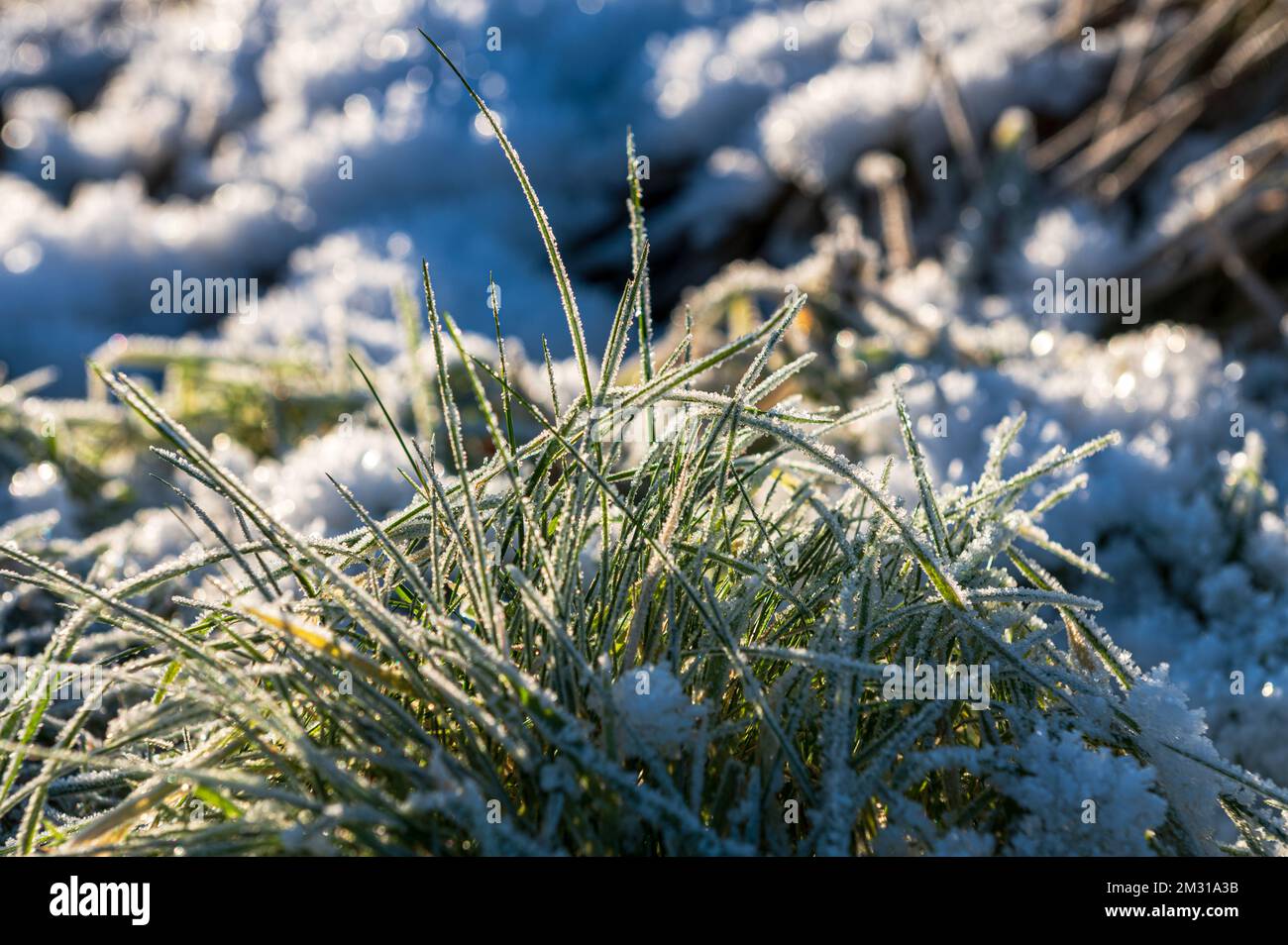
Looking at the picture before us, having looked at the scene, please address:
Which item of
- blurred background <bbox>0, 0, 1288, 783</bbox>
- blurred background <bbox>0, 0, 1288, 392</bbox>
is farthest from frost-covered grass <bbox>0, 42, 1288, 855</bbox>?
blurred background <bbox>0, 0, 1288, 392</bbox>

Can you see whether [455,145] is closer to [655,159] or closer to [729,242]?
[655,159]

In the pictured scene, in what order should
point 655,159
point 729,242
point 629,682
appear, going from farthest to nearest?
point 655,159
point 729,242
point 629,682

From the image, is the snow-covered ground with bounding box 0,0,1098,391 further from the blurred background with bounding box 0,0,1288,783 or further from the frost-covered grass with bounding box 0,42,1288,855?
the frost-covered grass with bounding box 0,42,1288,855

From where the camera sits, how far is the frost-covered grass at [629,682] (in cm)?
69

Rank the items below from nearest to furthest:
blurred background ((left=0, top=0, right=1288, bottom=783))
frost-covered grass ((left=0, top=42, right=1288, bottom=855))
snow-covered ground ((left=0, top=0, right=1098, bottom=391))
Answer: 1. frost-covered grass ((left=0, top=42, right=1288, bottom=855))
2. blurred background ((left=0, top=0, right=1288, bottom=783))
3. snow-covered ground ((left=0, top=0, right=1098, bottom=391))

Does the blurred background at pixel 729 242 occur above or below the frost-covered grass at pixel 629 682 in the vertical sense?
above

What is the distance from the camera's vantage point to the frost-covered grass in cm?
69

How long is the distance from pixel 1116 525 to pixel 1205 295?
3.54 ft

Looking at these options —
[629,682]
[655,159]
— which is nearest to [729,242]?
[655,159]

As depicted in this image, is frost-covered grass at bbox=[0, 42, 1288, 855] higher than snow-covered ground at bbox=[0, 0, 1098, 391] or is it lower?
lower

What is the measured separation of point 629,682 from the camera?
72 cm

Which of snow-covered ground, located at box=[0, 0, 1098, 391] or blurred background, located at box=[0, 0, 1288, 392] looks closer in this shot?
blurred background, located at box=[0, 0, 1288, 392]

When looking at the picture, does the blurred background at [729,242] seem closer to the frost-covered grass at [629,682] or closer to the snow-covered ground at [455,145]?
the snow-covered ground at [455,145]

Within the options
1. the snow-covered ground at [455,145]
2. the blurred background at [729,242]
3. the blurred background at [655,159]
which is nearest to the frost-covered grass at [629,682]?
the blurred background at [729,242]
